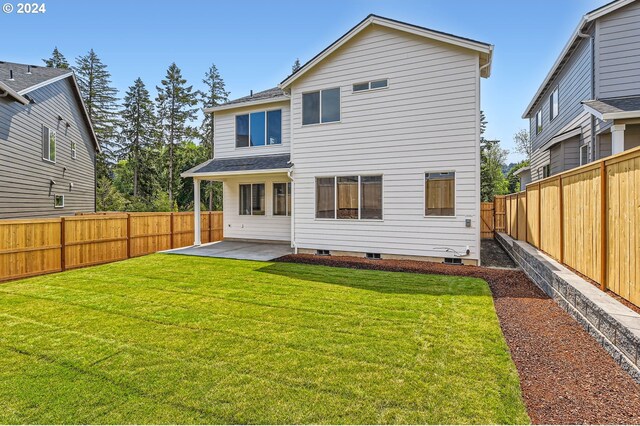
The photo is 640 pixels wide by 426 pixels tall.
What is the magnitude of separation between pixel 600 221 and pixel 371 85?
747 cm

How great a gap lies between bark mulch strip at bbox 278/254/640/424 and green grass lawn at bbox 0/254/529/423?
201mm

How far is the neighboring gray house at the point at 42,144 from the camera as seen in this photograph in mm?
11375

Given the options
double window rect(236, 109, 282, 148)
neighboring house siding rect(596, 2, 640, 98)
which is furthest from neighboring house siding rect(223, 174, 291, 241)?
neighboring house siding rect(596, 2, 640, 98)

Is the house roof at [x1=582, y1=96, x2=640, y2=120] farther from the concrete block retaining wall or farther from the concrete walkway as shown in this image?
the concrete walkway

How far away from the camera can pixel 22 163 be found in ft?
39.7

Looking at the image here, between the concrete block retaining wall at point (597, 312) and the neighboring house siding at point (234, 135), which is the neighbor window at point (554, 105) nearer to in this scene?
the concrete block retaining wall at point (597, 312)

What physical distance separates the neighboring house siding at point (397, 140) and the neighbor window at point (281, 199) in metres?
1.95

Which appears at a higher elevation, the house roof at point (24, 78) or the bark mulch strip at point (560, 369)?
the house roof at point (24, 78)

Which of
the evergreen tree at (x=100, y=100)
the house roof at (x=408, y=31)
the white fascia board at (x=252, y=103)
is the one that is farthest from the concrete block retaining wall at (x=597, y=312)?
the evergreen tree at (x=100, y=100)

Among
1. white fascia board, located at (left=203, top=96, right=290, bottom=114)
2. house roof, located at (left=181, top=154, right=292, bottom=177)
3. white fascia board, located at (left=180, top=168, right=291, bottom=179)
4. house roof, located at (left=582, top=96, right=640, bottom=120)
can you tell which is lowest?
A: white fascia board, located at (left=180, top=168, right=291, bottom=179)

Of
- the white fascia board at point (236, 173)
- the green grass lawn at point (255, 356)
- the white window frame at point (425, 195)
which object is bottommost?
the green grass lawn at point (255, 356)

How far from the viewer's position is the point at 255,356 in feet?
12.2

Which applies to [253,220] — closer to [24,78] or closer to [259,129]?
[259,129]

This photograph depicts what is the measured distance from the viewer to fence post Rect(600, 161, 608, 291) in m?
4.28
